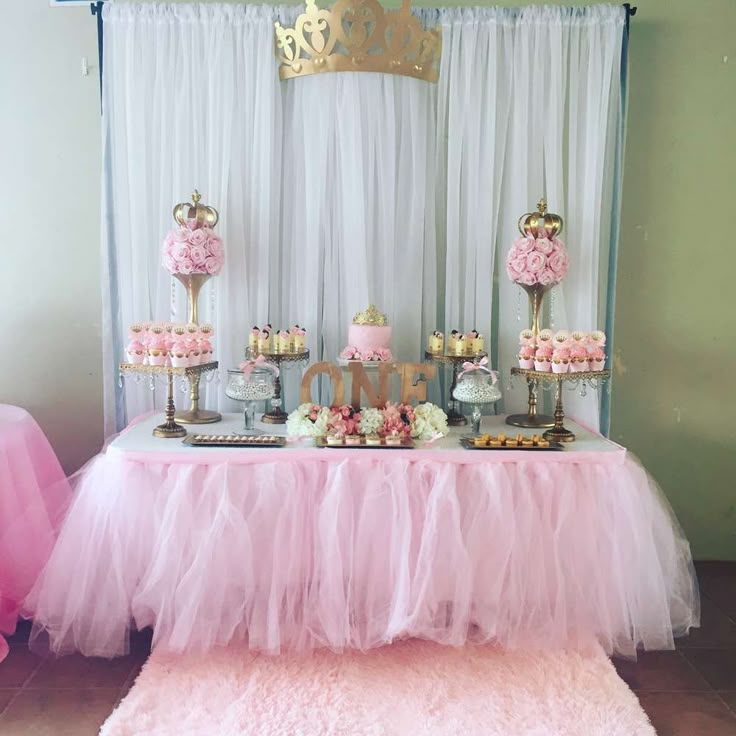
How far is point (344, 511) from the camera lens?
→ 2232 mm

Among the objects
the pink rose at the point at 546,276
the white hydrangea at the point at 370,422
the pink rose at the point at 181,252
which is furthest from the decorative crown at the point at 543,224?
the pink rose at the point at 181,252

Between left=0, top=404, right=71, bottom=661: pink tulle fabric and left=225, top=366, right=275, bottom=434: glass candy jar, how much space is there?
2.45ft

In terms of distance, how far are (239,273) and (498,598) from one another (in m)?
1.49

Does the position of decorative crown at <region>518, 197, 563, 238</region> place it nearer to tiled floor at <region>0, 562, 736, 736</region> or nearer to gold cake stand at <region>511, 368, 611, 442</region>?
gold cake stand at <region>511, 368, 611, 442</region>

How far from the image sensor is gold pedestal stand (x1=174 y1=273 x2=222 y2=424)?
8.55 feet

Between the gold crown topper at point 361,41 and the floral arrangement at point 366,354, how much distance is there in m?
0.97

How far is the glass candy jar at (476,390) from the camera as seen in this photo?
2484mm

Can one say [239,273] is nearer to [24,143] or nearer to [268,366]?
[268,366]

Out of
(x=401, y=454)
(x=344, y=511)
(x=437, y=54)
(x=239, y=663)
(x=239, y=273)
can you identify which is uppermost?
(x=437, y=54)

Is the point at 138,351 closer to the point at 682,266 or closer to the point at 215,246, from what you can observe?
the point at 215,246

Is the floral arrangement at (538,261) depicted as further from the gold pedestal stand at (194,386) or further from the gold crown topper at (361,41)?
the gold pedestal stand at (194,386)

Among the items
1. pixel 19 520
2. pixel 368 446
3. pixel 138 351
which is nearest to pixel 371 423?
pixel 368 446

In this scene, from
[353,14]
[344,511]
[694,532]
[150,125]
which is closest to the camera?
[344,511]

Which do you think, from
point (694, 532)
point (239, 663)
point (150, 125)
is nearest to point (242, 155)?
point (150, 125)
